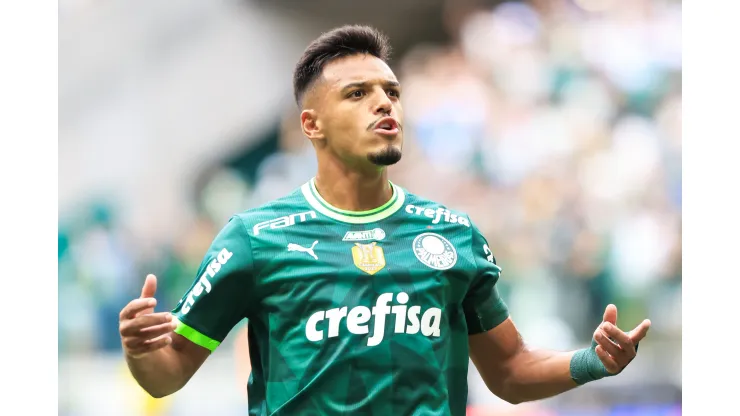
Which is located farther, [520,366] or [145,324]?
[520,366]

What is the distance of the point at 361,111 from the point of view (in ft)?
10.6

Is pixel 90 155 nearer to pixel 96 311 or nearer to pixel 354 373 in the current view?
pixel 96 311

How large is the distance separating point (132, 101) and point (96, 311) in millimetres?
2136

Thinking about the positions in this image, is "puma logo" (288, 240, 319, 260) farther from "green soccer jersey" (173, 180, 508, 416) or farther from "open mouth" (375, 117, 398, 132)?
"open mouth" (375, 117, 398, 132)

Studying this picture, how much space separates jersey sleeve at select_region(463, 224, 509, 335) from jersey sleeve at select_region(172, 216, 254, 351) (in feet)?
2.75

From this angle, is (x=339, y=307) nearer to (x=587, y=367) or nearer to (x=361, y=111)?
(x=361, y=111)

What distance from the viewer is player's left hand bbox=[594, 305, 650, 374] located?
3.03 meters

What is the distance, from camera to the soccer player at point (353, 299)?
118 inches

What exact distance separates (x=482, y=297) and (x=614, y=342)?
1.74 feet

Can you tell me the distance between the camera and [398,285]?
10.3 feet

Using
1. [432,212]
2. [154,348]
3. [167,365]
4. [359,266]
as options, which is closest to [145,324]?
[154,348]

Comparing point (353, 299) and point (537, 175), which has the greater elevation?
point (537, 175)

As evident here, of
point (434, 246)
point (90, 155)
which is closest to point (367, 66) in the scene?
point (434, 246)

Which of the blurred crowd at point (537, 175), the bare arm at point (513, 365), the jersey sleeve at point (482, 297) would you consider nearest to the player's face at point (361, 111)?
the jersey sleeve at point (482, 297)
